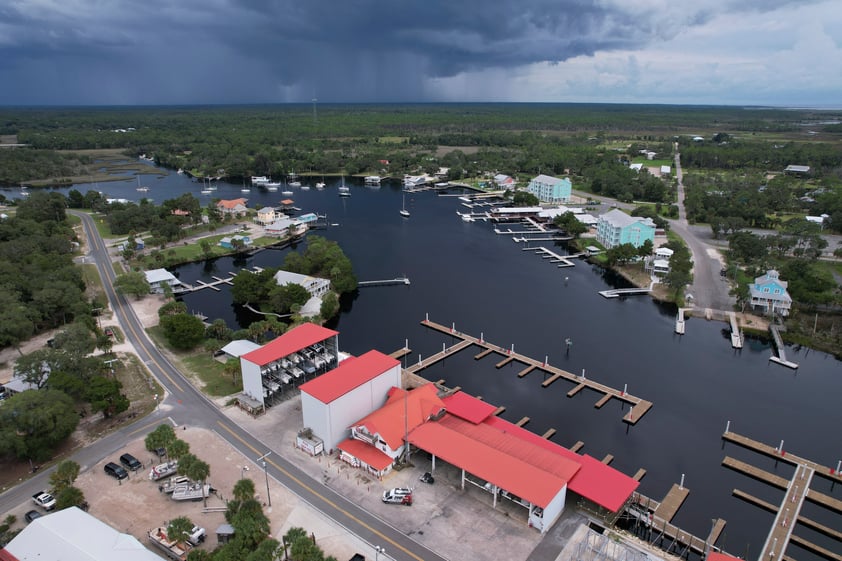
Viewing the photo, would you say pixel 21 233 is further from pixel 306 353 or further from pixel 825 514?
pixel 825 514

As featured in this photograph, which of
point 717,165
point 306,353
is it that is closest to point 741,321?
point 306,353

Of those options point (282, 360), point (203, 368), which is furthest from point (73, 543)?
point (203, 368)

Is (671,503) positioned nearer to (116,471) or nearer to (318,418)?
(318,418)

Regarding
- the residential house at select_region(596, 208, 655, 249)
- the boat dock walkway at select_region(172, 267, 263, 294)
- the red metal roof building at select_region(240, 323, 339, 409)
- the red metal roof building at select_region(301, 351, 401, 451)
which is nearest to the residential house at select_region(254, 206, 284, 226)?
the boat dock walkway at select_region(172, 267, 263, 294)

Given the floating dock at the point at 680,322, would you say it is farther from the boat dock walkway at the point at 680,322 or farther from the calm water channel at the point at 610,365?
the calm water channel at the point at 610,365

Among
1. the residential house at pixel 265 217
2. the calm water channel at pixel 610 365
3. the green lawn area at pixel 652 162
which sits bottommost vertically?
the calm water channel at pixel 610 365

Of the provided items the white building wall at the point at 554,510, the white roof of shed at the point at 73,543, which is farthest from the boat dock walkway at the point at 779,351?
the white roof of shed at the point at 73,543
